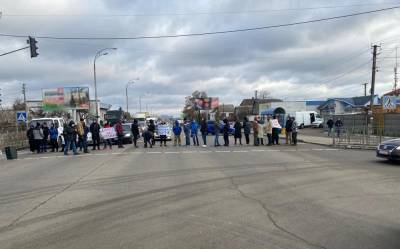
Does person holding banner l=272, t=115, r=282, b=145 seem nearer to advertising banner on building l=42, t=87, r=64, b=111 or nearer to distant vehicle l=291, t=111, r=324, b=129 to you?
distant vehicle l=291, t=111, r=324, b=129

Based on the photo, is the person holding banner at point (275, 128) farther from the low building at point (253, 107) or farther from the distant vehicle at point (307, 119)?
the low building at point (253, 107)

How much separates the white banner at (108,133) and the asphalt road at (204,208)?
12.3 m

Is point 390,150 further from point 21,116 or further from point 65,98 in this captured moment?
point 65,98

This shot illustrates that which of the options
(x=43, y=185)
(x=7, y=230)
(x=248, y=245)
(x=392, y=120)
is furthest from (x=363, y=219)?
(x=392, y=120)

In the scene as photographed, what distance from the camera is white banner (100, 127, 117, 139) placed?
26.3m

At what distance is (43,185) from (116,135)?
15.5m

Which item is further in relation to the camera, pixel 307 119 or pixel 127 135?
pixel 307 119

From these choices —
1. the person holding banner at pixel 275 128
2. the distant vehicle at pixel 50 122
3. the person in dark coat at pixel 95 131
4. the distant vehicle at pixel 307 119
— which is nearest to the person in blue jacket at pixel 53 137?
the distant vehicle at pixel 50 122

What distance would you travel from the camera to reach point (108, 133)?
26.6 m

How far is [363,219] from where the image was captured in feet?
23.1

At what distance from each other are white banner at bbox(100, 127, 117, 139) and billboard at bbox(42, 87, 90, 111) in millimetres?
50415

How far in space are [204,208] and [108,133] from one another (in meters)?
19.5

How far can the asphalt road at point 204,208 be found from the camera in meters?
6.04

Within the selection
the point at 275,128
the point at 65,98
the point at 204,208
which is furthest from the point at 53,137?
the point at 65,98
